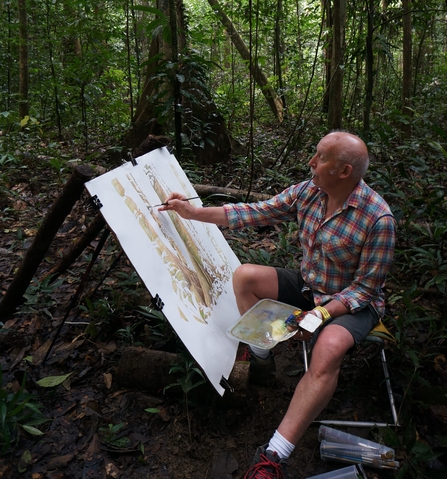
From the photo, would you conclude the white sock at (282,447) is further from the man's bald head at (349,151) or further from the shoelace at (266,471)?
the man's bald head at (349,151)

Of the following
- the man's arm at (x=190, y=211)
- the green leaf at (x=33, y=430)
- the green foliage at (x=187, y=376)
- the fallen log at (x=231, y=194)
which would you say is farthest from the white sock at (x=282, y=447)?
the fallen log at (x=231, y=194)

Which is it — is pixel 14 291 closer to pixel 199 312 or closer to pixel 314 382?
pixel 199 312

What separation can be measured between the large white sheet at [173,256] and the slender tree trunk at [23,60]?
6092mm

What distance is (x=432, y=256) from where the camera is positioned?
9.86ft

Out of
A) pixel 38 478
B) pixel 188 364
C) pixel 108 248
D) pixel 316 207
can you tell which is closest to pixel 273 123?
pixel 108 248

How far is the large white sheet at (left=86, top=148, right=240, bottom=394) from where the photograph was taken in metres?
1.98

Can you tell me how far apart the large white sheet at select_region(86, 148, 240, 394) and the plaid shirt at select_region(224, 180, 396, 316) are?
2.03 feet

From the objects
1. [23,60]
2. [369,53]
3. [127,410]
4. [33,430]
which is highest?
[23,60]

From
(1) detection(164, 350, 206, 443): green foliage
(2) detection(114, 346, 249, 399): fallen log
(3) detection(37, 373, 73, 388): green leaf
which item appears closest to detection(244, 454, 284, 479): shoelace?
(1) detection(164, 350, 206, 443): green foliage

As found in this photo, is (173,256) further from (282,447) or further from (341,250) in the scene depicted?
(282,447)

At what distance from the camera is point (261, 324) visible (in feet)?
7.54

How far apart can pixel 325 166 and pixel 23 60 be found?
24.2ft

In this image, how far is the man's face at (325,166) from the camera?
2268mm

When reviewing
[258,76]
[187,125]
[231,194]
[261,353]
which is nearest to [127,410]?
[261,353]
